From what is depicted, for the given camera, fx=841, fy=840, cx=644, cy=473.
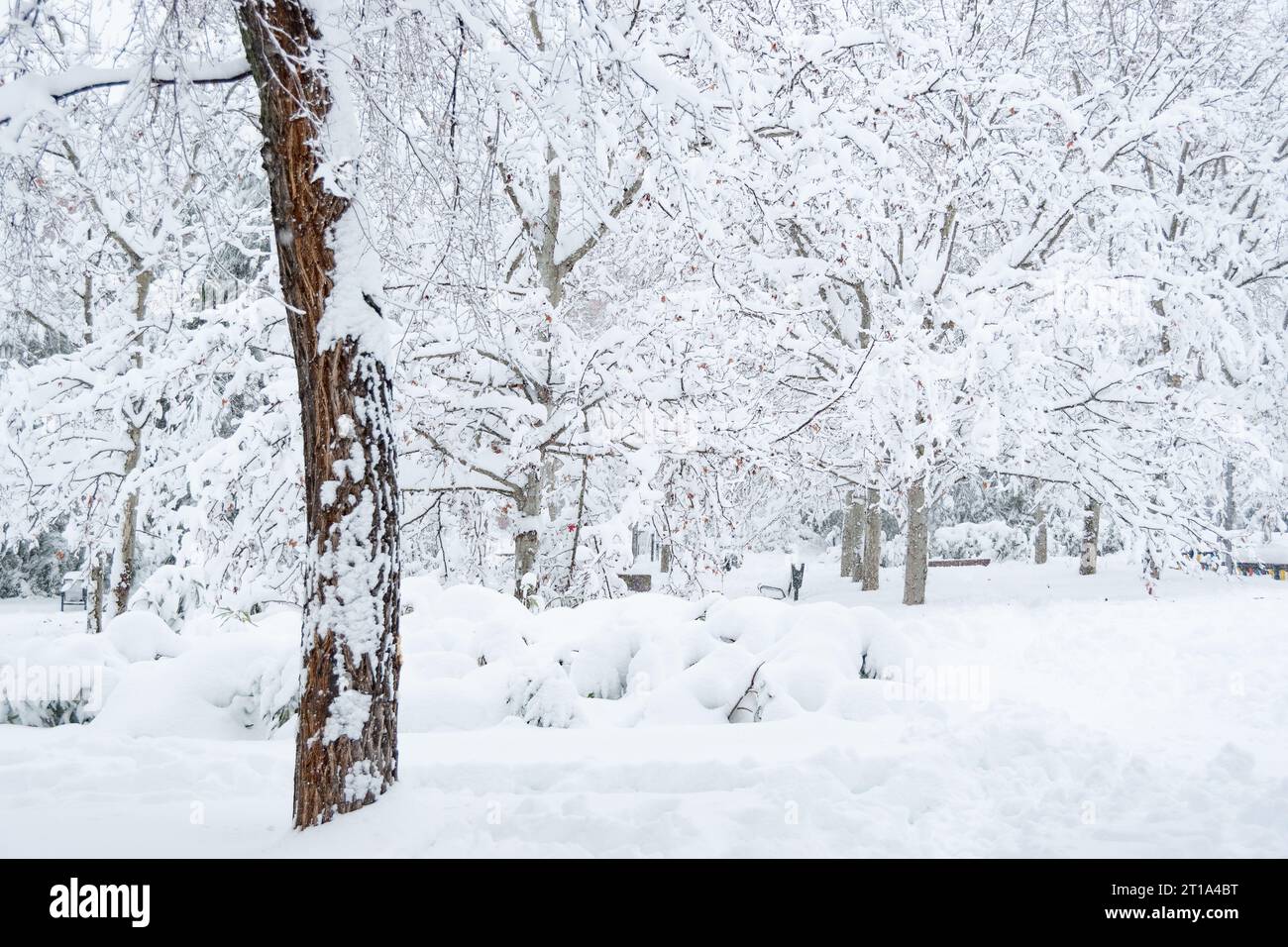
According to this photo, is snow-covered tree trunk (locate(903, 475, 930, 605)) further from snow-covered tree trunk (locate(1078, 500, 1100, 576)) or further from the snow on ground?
snow-covered tree trunk (locate(1078, 500, 1100, 576))

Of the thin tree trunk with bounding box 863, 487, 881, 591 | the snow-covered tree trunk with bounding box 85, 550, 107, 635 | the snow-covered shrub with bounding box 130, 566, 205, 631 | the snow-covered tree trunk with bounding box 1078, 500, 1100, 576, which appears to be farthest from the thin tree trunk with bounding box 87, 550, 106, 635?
the snow-covered tree trunk with bounding box 1078, 500, 1100, 576

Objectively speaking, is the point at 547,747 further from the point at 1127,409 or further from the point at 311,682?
the point at 1127,409

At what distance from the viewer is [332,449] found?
3.53 metres

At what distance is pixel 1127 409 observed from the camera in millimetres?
13000

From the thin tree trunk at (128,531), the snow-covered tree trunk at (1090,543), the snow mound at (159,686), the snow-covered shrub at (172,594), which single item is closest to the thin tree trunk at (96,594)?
the thin tree trunk at (128,531)

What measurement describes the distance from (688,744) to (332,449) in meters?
2.67

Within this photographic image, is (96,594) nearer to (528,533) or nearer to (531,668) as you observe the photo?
(528,533)

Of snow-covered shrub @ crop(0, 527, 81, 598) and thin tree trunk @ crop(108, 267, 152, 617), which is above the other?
thin tree trunk @ crop(108, 267, 152, 617)

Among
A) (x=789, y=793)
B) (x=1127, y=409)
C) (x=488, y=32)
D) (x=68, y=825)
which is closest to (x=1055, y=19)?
(x=1127, y=409)

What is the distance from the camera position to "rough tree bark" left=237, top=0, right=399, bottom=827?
346cm

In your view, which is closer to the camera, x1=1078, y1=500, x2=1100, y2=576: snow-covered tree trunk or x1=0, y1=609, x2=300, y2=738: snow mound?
x1=0, y1=609, x2=300, y2=738: snow mound

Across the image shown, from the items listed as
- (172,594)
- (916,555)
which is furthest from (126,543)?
(916,555)

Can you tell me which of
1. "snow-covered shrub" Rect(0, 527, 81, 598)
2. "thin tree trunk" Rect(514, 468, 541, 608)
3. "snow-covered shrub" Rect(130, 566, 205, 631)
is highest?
"thin tree trunk" Rect(514, 468, 541, 608)

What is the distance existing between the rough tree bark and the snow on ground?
354 mm
